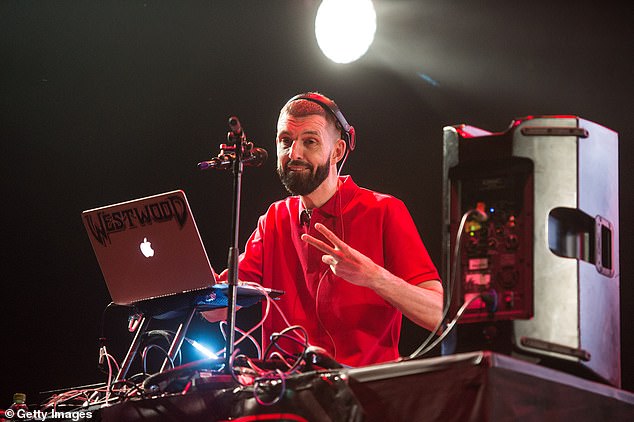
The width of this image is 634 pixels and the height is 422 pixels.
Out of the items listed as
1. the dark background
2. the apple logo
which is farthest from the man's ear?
the apple logo

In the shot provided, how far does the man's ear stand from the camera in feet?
11.1

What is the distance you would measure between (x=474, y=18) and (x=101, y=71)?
227 cm

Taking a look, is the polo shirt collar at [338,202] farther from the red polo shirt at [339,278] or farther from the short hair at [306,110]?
the short hair at [306,110]

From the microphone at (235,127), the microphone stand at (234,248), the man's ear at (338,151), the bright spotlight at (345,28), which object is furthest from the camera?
the bright spotlight at (345,28)

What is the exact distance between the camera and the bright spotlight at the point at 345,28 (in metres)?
4.12

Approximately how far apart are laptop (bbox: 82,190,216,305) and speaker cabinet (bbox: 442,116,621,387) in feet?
2.60

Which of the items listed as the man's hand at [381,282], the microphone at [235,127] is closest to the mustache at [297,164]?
the man's hand at [381,282]

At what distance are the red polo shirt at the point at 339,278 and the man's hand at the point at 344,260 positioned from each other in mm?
506

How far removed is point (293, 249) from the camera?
10.7ft

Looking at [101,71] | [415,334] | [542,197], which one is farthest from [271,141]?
[542,197]

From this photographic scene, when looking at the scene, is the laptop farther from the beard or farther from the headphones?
the headphones

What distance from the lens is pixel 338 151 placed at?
3414 millimetres

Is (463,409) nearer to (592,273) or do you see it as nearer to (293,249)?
(592,273)

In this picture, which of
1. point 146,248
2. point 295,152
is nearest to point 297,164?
point 295,152
